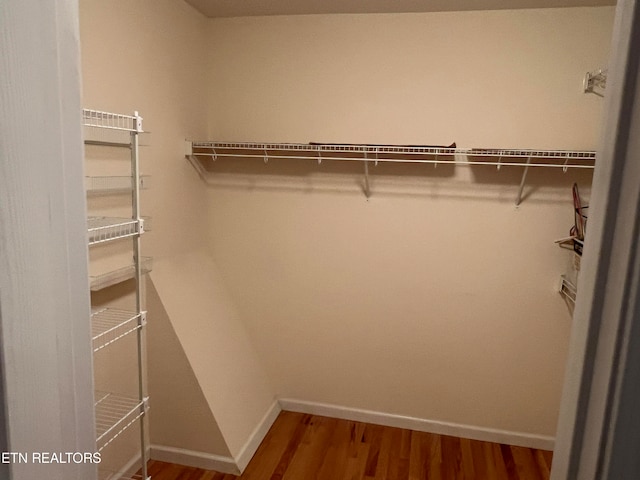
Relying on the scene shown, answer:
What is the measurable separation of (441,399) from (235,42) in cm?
234

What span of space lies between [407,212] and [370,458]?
131 cm

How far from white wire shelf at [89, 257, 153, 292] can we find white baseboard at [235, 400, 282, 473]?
3.41 ft

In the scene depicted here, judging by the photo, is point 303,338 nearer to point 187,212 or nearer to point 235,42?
point 187,212

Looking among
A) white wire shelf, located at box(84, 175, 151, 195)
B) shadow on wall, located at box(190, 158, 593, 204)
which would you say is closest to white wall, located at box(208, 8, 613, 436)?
shadow on wall, located at box(190, 158, 593, 204)

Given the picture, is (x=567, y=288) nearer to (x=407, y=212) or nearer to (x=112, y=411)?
(x=407, y=212)

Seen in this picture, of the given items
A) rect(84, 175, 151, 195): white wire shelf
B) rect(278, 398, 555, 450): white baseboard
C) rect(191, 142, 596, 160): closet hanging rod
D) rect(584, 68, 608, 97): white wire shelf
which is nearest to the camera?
rect(84, 175, 151, 195): white wire shelf

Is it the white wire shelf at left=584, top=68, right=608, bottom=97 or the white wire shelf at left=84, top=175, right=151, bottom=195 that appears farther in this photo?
the white wire shelf at left=584, top=68, right=608, bottom=97

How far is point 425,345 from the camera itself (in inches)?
106

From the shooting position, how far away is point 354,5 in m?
2.38

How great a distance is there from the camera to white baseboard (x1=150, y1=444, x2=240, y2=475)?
2.34 meters

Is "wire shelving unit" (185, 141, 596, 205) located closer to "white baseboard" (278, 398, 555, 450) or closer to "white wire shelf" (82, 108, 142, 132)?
"white wire shelf" (82, 108, 142, 132)

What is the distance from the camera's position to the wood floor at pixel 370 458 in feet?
7.68

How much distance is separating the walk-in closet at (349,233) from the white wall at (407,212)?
10mm

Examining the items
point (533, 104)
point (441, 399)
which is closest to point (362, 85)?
point (533, 104)
